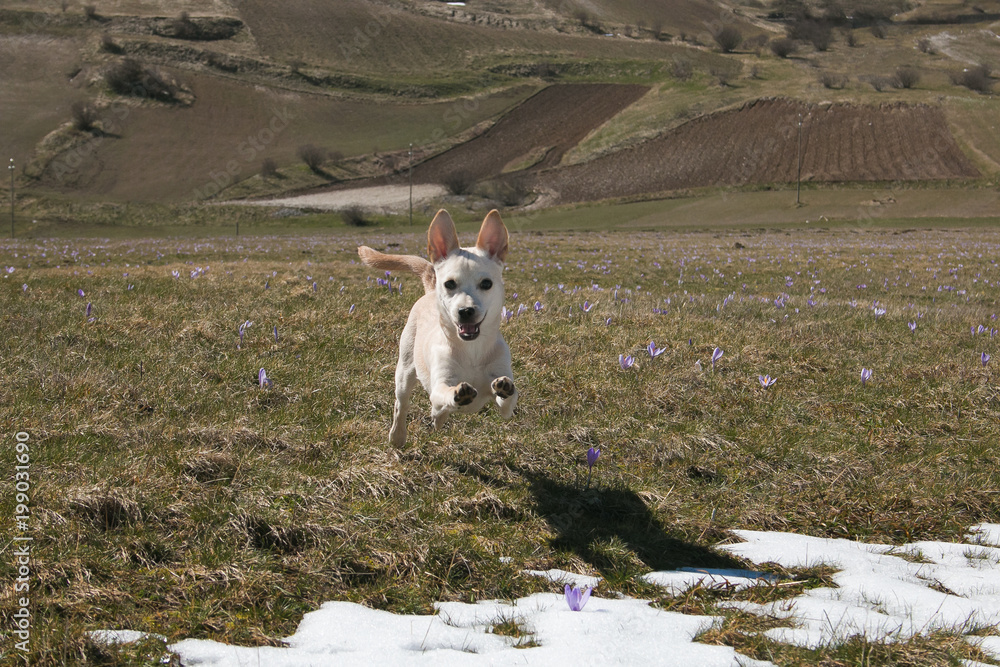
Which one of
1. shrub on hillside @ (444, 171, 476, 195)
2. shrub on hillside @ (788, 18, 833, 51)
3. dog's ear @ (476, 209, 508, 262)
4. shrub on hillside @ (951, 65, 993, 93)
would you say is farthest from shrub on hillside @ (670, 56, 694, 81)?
dog's ear @ (476, 209, 508, 262)

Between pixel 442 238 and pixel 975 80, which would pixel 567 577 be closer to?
pixel 442 238

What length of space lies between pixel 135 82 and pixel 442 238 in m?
118

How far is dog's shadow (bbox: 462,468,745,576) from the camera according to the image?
4859mm

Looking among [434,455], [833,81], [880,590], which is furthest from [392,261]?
[833,81]

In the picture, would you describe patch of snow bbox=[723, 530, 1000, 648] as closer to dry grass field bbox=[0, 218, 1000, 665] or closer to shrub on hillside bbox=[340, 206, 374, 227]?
dry grass field bbox=[0, 218, 1000, 665]

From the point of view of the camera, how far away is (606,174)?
9031 cm

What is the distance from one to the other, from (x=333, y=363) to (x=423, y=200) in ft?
257

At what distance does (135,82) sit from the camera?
10831 cm

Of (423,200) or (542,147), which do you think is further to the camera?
(542,147)

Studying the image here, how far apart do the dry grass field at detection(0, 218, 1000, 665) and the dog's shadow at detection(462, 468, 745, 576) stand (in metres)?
0.02

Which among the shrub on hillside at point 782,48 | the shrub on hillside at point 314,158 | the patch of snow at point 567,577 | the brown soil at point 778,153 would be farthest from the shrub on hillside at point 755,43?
the patch of snow at point 567,577

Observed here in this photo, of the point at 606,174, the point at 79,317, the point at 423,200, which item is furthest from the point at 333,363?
the point at 606,174

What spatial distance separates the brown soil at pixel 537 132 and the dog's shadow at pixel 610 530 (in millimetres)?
85584

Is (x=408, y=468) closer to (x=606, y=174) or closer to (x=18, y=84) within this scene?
(x=606, y=174)
